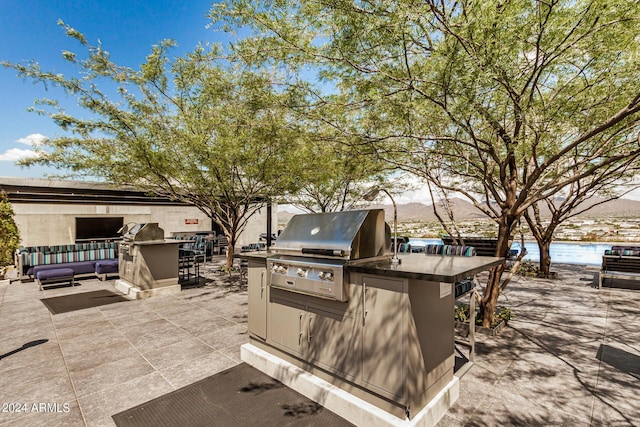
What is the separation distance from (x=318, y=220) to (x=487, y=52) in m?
2.55

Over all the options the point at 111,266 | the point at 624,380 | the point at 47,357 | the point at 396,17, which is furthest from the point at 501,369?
the point at 111,266

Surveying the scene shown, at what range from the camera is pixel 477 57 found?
3094 millimetres

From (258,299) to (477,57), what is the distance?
3.70m

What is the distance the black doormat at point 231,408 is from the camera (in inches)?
99.3

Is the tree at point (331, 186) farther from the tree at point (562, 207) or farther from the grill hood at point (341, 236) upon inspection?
the grill hood at point (341, 236)

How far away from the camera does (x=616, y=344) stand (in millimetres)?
4102

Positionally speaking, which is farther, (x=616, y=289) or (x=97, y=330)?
(x=616, y=289)

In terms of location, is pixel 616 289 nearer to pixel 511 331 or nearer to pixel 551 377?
pixel 511 331

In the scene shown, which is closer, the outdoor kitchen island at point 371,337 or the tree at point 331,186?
the outdoor kitchen island at point 371,337

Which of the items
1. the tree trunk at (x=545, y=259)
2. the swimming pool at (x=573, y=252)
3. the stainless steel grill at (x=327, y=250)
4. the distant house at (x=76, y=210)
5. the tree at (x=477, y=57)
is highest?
the tree at (x=477, y=57)

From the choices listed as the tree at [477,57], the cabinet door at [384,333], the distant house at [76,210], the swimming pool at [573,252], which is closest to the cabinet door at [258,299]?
the cabinet door at [384,333]

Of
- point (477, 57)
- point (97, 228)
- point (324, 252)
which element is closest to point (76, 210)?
point (97, 228)

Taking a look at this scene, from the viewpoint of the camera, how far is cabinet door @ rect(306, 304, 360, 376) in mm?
2578

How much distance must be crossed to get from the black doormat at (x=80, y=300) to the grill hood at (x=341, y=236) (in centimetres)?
549
